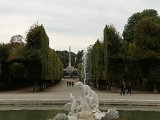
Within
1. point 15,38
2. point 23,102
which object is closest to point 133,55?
point 23,102

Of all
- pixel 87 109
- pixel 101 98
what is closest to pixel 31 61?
pixel 101 98

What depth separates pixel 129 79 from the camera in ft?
226

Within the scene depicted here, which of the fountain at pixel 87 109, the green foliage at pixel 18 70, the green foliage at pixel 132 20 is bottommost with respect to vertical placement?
the fountain at pixel 87 109

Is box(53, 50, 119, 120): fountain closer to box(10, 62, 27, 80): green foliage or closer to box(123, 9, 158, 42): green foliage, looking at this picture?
box(10, 62, 27, 80): green foliage

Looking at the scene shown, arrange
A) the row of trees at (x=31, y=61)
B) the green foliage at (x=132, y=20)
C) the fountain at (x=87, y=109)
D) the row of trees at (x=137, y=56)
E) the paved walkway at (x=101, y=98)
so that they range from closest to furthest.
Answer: the fountain at (x=87, y=109) < the paved walkway at (x=101, y=98) < the row of trees at (x=137, y=56) < the row of trees at (x=31, y=61) < the green foliage at (x=132, y=20)

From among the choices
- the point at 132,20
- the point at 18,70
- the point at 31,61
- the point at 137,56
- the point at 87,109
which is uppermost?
the point at 132,20

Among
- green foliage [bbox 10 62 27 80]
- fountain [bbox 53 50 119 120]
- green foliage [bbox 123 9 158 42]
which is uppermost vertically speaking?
green foliage [bbox 123 9 158 42]

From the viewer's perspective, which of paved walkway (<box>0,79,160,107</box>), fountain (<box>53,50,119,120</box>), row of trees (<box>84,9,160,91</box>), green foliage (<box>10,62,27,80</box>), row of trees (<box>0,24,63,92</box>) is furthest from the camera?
row of trees (<box>0,24,63,92</box>)

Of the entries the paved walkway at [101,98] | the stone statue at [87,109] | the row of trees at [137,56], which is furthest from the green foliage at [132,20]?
the stone statue at [87,109]

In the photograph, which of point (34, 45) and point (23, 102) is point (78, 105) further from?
point (34, 45)

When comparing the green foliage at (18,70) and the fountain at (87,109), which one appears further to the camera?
the green foliage at (18,70)

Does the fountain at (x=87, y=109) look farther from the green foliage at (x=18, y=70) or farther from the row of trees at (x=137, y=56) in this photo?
the green foliage at (x=18, y=70)

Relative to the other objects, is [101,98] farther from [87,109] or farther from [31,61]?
[31,61]

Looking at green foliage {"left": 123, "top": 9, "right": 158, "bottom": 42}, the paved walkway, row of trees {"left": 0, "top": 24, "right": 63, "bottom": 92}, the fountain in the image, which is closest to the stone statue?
the fountain
